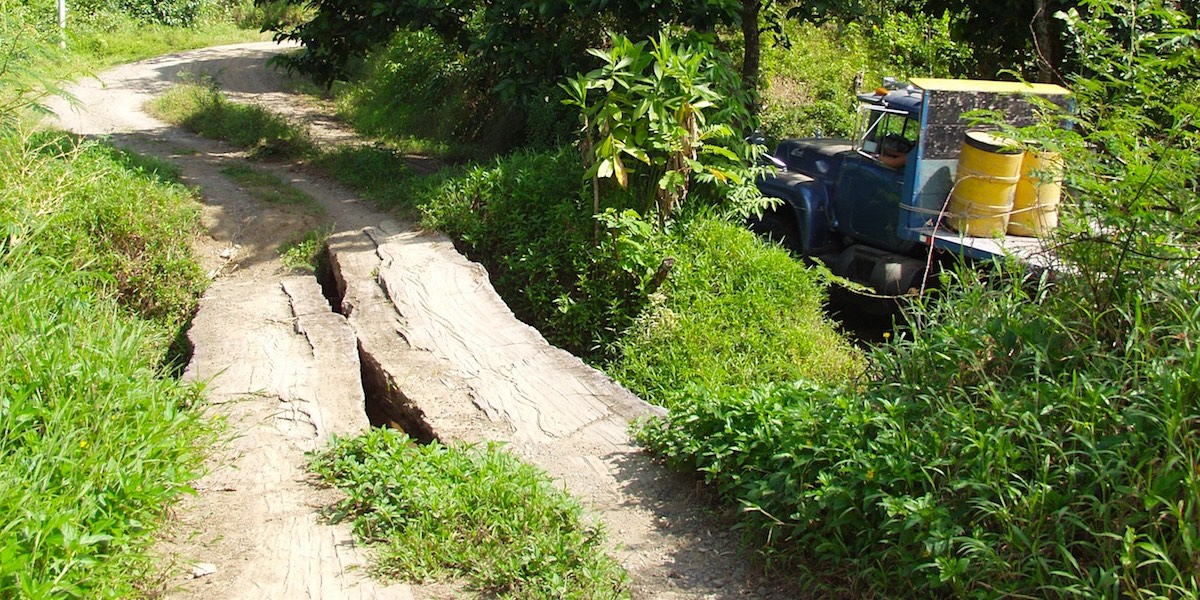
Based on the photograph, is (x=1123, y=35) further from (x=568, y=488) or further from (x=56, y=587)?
(x=56, y=587)

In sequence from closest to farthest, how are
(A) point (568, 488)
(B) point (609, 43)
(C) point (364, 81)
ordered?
(A) point (568, 488) < (B) point (609, 43) < (C) point (364, 81)

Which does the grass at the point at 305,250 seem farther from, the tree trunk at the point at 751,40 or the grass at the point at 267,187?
the tree trunk at the point at 751,40

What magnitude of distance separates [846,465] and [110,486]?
9.09 feet

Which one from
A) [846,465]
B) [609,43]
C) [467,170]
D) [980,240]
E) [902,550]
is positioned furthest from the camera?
[609,43]

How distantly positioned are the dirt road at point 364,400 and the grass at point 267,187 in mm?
150

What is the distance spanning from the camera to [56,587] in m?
3.05

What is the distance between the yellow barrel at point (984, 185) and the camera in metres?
7.21

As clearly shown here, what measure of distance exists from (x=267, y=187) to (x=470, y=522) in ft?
22.2

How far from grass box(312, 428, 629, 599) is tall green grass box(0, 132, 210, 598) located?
72 centimetres

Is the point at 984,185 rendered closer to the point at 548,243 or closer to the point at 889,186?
the point at 889,186

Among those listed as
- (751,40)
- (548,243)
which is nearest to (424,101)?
(751,40)

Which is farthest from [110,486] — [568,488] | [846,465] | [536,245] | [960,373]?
[536,245]

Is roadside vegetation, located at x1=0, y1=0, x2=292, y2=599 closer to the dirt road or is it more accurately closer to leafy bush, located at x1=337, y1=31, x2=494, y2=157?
the dirt road

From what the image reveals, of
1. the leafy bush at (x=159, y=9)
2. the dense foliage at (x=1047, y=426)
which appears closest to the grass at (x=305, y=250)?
the dense foliage at (x=1047, y=426)
